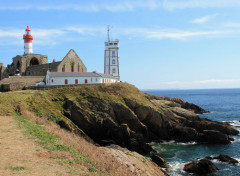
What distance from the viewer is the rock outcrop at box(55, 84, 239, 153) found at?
35906 mm

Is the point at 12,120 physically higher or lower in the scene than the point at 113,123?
higher

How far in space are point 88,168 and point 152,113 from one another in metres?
31.6

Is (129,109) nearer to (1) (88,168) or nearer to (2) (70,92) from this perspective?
(2) (70,92)

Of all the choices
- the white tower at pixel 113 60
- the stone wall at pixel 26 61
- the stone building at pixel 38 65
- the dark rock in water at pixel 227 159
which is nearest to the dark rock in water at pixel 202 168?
the dark rock in water at pixel 227 159

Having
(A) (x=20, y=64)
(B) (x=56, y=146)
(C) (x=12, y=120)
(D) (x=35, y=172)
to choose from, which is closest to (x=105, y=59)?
(A) (x=20, y=64)

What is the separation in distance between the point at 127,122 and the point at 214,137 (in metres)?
15.2

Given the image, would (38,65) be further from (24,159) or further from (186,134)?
(24,159)

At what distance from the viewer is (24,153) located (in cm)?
1303

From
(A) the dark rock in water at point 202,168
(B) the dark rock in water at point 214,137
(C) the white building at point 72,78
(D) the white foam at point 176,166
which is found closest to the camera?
(A) the dark rock in water at point 202,168

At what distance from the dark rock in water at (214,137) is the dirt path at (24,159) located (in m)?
32.3

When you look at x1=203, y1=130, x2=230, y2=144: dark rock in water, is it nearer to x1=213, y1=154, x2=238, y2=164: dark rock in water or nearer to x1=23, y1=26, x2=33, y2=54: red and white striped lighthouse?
x1=213, y1=154, x2=238, y2=164: dark rock in water

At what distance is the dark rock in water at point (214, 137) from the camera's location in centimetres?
3850

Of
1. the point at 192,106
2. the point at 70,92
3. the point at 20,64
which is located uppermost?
the point at 20,64

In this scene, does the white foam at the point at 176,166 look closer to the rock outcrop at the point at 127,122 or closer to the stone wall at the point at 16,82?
the rock outcrop at the point at 127,122
